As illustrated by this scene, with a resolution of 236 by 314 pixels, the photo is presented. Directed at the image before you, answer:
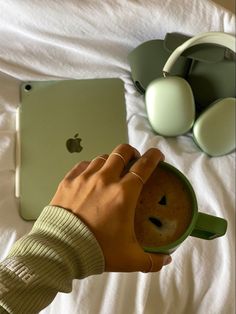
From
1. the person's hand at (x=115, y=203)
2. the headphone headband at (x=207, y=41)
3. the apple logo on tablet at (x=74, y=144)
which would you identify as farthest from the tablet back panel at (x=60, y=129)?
the person's hand at (x=115, y=203)

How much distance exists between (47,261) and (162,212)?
132 millimetres

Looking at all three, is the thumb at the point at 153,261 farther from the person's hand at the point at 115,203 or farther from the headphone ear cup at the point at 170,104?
the headphone ear cup at the point at 170,104

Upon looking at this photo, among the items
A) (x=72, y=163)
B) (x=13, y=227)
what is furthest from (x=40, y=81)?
(x=13, y=227)

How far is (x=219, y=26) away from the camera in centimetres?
82

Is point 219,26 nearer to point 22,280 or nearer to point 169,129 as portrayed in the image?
point 169,129

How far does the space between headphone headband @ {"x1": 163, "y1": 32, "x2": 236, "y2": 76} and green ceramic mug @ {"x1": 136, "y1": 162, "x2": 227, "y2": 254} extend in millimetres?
342

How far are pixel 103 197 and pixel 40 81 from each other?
16.8 inches

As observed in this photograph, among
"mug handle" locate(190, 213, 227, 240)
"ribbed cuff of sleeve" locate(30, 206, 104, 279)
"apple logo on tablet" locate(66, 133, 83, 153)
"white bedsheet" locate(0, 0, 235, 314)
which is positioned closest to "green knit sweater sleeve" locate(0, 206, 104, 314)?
"ribbed cuff of sleeve" locate(30, 206, 104, 279)

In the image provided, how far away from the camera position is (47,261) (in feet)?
1.60

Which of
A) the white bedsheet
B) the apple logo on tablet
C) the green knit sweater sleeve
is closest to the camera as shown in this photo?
the green knit sweater sleeve

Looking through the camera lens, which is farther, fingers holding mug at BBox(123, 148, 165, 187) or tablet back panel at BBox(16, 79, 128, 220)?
tablet back panel at BBox(16, 79, 128, 220)

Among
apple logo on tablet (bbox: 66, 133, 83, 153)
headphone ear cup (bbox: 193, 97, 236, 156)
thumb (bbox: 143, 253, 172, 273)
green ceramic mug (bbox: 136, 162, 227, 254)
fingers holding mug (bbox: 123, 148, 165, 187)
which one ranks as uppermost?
fingers holding mug (bbox: 123, 148, 165, 187)

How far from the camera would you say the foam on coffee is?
490mm

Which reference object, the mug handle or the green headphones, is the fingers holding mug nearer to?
the mug handle
